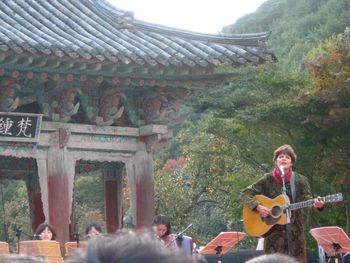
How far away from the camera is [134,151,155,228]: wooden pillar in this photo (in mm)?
12031

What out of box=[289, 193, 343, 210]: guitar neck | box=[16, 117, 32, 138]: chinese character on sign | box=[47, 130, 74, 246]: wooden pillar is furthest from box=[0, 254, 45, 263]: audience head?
box=[47, 130, 74, 246]: wooden pillar

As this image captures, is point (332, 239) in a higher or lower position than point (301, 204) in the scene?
lower

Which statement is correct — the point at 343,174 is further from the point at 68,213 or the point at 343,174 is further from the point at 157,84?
the point at 68,213

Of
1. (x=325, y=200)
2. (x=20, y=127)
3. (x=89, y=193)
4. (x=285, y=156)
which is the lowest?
(x=325, y=200)

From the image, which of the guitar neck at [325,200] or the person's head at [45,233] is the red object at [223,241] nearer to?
the person's head at [45,233]

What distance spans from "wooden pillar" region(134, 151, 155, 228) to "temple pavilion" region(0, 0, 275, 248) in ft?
0.05

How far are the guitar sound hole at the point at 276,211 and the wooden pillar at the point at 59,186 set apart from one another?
3.69 metres

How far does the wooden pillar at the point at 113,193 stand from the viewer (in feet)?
42.9

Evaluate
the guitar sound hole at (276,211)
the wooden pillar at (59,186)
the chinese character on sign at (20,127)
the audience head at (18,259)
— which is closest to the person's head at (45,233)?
the wooden pillar at (59,186)

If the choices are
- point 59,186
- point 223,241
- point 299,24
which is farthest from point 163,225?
point 299,24

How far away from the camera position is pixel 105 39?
11.7 metres

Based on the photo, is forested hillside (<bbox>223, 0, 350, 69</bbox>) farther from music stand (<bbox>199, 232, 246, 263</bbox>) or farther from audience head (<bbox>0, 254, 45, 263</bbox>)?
audience head (<bbox>0, 254, 45, 263</bbox>)

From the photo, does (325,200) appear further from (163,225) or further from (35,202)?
(35,202)

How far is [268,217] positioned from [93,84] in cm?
381
